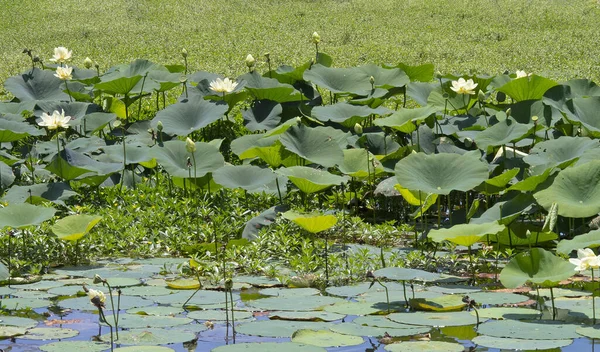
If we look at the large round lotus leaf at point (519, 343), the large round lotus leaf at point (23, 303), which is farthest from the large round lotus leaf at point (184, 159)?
the large round lotus leaf at point (519, 343)

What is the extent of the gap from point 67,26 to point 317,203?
848 centimetres

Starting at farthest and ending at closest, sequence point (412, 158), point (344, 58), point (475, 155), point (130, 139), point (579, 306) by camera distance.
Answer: point (344, 58), point (130, 139), point (475, 155), point (412, 158), point (579, 306)

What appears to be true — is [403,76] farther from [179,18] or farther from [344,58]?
[179,18]

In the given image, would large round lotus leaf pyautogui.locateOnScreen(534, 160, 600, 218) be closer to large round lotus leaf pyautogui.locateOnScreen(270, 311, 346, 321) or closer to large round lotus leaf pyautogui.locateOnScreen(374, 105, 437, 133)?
large round lotus leaf pyautogui.locateOnScreen(374, 105, 437, 133)

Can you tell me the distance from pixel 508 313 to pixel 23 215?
7.13ft

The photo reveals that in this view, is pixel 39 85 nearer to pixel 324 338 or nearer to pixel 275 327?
pixel 275 327

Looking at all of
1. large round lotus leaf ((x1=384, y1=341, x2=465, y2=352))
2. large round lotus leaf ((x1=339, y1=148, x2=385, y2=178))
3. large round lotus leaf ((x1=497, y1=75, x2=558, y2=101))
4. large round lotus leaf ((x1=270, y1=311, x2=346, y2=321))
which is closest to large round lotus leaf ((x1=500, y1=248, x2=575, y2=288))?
large round lotus leaf ((x1=384, y1=341, x2=465, y2=352))

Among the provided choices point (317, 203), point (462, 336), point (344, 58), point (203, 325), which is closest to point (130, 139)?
point (317, 203)

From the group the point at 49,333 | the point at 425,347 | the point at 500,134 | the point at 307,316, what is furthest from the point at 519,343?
the point at 500,134

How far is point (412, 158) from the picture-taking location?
3.96m

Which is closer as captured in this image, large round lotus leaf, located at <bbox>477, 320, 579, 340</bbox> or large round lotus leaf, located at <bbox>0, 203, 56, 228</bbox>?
large round lotus leaf, located at <bbox>477, 320, 579, 340</bbox>

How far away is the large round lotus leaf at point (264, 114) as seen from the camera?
218 inches

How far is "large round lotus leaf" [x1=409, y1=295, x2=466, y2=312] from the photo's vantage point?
3043mm

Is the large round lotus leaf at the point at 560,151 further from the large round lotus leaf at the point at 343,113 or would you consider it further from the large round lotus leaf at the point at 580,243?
the large round lotus leaf at the point at 343,113
